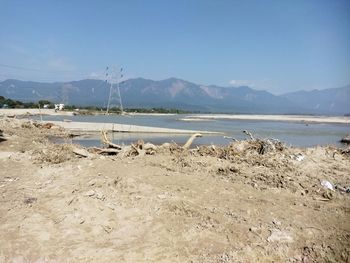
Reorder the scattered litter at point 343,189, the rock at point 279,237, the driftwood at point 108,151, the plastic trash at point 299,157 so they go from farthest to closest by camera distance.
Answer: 1. the driftwood at point 108,151
2. the plastic trash at point 299,157
3. the scattered litter at point 343,189
4. the rock at point 279,237

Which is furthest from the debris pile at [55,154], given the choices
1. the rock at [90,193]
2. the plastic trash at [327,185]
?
the plastic trash at [327,185]

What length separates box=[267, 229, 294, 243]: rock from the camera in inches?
274

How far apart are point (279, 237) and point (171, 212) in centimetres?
201

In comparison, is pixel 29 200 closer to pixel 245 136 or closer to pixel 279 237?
pixel 279 237

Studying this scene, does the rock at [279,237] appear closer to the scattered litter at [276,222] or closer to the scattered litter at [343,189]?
Answer: the scattered litter at [276,222]

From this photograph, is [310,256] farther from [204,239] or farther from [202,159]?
[202,159]

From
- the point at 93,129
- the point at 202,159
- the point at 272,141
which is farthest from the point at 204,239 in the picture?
the point at 93,129

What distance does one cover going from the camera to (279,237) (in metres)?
7.01

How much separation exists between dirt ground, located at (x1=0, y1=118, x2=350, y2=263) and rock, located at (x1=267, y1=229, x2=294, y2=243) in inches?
0.7

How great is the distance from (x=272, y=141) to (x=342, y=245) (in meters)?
7.28

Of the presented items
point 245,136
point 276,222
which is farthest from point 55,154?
point 245,136

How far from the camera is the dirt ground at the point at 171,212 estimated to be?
22.1ft

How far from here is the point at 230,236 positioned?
7000 mm

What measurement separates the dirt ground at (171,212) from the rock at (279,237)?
17mm
